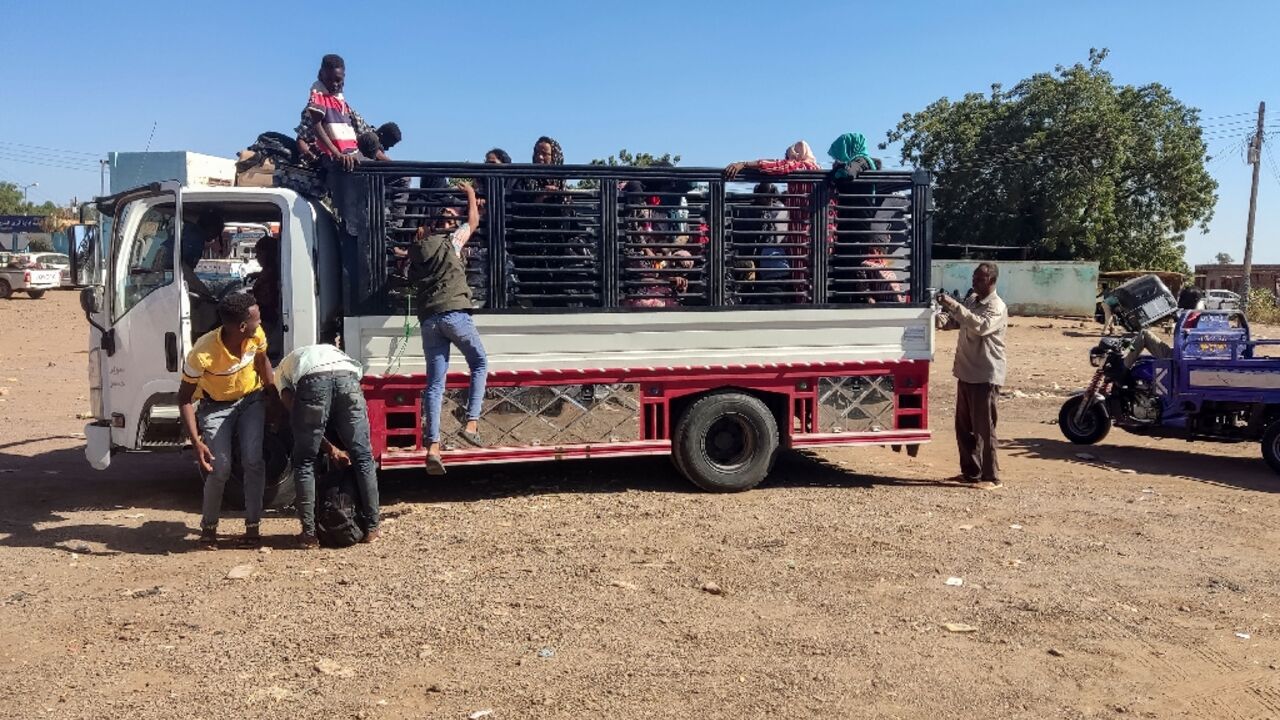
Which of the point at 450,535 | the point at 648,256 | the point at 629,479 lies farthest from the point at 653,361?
the point at 450,535

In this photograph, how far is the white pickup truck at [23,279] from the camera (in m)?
33.7

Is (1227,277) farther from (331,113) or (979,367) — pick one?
(331,113)

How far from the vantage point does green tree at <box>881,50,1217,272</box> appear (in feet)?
126

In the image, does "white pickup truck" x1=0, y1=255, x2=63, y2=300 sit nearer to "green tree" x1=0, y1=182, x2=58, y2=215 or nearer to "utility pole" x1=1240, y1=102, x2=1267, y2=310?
"utility pole" x1=1240, y1=102, x2=1267, y2=310

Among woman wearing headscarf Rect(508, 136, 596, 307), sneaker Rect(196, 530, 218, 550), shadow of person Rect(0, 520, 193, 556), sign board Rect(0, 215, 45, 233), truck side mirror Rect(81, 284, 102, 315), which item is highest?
sign board Rect(0, 215, 45, 233)

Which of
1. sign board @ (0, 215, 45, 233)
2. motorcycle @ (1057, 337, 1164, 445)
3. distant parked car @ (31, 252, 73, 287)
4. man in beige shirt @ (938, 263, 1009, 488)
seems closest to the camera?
man in beige shirt @ (938, 263, 1009, 488)

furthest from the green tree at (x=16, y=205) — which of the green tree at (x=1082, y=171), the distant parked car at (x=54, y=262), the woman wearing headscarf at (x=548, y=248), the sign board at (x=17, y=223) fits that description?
the woman wearing headscarf at (x=548, y=248)

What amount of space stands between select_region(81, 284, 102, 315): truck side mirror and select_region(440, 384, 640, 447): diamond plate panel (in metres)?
2.61

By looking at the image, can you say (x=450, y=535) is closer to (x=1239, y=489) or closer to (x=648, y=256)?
(x=648, y=256)

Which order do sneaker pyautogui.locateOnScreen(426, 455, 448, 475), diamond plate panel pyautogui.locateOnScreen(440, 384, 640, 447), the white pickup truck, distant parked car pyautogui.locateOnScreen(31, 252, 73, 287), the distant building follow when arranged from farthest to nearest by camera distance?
1. the distant building
2. distant parked car pyautogui.locateOnScreen(31, 252, 73, 287)
3. the white pickup truck
4. diamond plate panel pyautogui.locateOnScreen(440, 384, 640, 447)
5. sneaker pyautogui.locateOnScreen(426, 455, 448, 475)

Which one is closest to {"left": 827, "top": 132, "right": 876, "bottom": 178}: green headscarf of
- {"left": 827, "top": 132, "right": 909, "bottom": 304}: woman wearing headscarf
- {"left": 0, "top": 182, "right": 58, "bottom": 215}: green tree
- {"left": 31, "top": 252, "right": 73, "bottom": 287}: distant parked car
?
{"left": 827, "top": 132, "right": 909, "bottom": 304}: woman wearing headscarf

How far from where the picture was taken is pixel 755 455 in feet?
26.8

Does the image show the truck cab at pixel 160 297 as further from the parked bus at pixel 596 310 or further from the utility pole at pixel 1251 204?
the utility pole at pixel 1251 204

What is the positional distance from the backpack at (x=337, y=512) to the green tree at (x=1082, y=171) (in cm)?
3684
